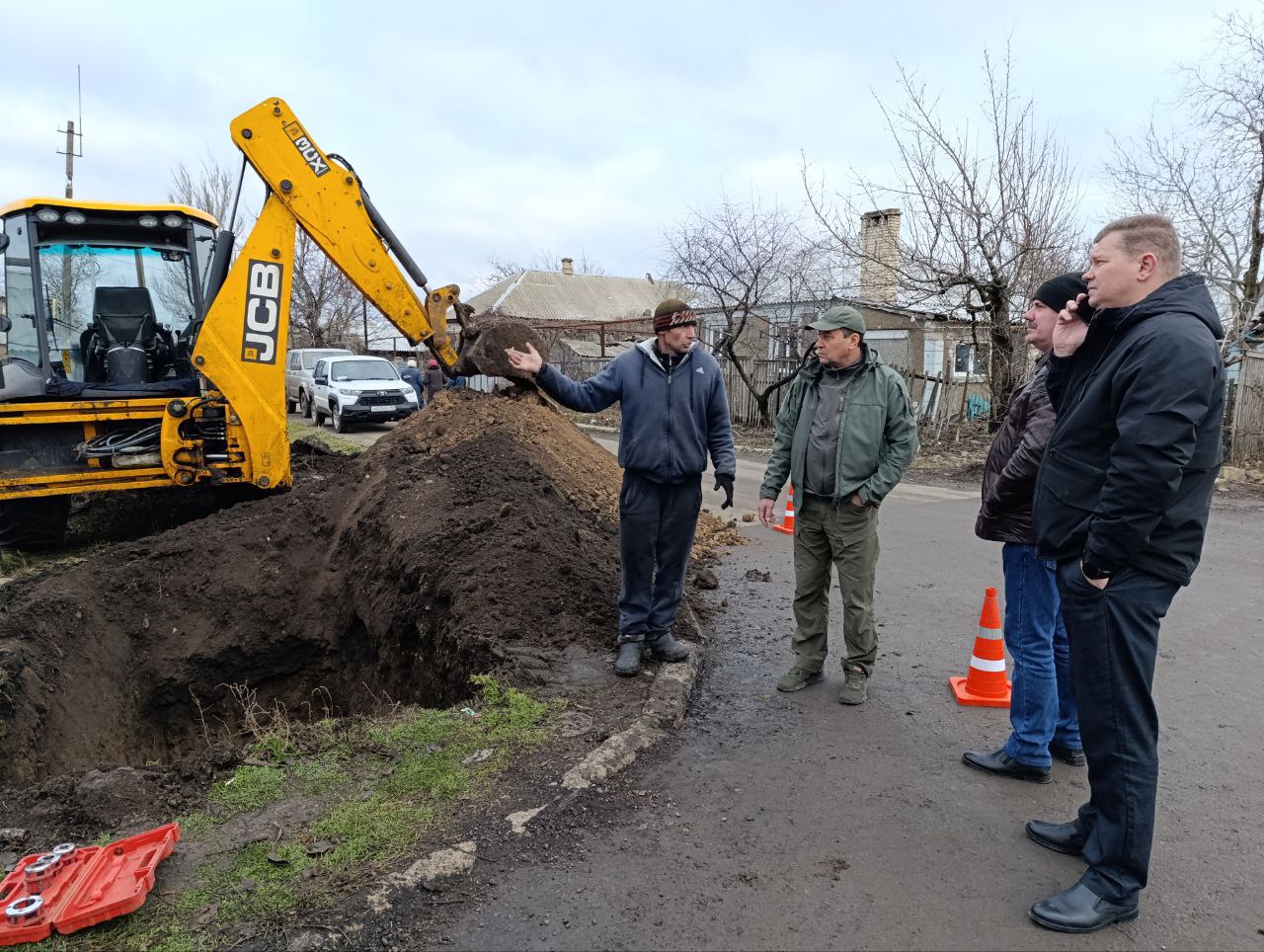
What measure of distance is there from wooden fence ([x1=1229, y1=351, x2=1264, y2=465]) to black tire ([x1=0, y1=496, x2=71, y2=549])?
17070 mm

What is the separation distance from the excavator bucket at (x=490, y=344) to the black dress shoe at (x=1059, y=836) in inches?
236

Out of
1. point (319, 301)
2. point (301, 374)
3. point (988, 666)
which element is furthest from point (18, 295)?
point (319, 301)

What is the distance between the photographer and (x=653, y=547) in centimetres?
486

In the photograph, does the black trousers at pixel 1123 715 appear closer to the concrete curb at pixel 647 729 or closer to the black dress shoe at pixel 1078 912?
the black dress shoe at pixel 1078 912

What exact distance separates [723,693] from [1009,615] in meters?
1.63

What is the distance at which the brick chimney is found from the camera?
53.6 ft

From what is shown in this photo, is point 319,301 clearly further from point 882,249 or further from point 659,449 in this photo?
point 659,449

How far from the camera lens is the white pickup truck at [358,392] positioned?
66.6 feet

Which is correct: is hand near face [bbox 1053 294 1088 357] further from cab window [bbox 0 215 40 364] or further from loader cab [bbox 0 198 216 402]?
cab window [bbox 0 215 40 364]

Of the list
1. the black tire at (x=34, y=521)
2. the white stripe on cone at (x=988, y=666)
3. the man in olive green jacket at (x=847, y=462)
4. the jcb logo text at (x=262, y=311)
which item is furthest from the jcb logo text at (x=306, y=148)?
the white stripe on cone at (x=988, y=666)

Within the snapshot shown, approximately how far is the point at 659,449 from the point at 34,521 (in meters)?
6.73

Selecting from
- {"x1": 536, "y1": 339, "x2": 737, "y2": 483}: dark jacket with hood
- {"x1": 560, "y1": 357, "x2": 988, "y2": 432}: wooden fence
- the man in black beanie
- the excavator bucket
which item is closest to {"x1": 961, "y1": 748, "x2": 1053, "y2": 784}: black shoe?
the man in black beanie

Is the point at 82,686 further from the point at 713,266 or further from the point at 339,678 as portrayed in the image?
the point at 713,266

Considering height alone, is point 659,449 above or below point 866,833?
above
